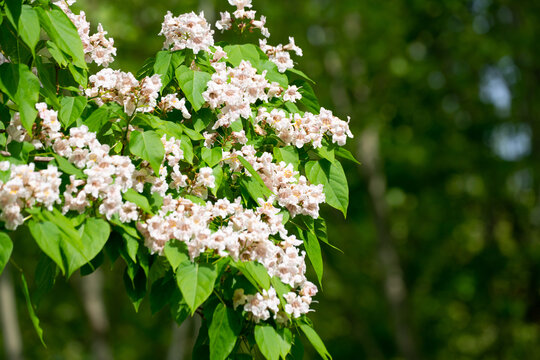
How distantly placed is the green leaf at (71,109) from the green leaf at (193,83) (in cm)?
41

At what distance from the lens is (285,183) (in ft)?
9.20

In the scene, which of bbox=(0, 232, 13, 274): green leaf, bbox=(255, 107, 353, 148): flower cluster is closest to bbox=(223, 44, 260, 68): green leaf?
bbox=(255, 107, 353, 148): flower cluster

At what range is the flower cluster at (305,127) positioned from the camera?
293cm

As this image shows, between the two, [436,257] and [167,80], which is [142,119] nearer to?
[167,80]

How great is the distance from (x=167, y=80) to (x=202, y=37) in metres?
0.25

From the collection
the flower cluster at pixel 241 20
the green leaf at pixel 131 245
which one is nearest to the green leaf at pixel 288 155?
the flower cluster at pixel 241 20

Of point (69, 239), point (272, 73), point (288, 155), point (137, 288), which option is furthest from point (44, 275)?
point (272, 73)

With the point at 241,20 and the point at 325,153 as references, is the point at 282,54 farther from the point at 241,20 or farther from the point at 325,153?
the point at 325,153

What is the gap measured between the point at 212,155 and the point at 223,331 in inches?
29.7

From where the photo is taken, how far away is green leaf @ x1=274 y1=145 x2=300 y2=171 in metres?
2.90

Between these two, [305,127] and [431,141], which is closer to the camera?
[305,127]

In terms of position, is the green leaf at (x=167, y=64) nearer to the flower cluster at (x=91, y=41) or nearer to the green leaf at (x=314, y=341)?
the flower cluster at (x=91, y=41)

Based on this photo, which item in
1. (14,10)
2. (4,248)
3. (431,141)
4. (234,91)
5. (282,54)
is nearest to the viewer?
(4,248)

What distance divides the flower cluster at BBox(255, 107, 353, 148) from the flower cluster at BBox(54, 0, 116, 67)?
748 mm
